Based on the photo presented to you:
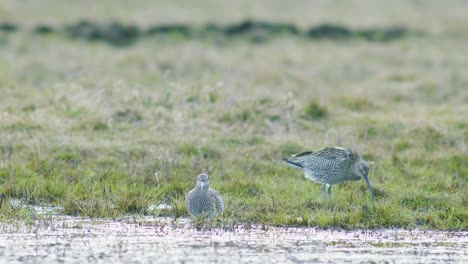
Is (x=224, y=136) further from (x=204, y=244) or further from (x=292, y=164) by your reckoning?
(x=204, y=244)

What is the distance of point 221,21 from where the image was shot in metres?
Result: 26.3

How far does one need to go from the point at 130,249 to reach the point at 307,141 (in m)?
5.27

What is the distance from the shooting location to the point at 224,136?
1340cm

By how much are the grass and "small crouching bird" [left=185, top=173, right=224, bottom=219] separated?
15 centimetres

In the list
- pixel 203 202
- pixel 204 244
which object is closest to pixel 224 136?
pixel 203 202

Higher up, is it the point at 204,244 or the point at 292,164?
the point at 292,164

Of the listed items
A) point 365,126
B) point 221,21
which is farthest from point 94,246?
point 221,21

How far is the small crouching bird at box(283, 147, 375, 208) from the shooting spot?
10.6m

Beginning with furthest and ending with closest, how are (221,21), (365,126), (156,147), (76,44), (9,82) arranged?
1. (221,21)
2. (76,44)
3. (9,82)
4. (365,126)
5. (156,147)

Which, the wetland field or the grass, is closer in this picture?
the wetland field

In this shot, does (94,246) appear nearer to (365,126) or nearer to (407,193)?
(407,193)

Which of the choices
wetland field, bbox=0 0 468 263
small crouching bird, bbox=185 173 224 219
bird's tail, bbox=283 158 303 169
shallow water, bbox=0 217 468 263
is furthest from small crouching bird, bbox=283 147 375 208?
small crouching bird, bbox=185 173 224 219

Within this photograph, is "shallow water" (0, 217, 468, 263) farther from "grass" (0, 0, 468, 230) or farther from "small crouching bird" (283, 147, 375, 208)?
"small crouching bird" (283, 147, 375, 208)

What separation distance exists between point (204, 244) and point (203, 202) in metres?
0.94
